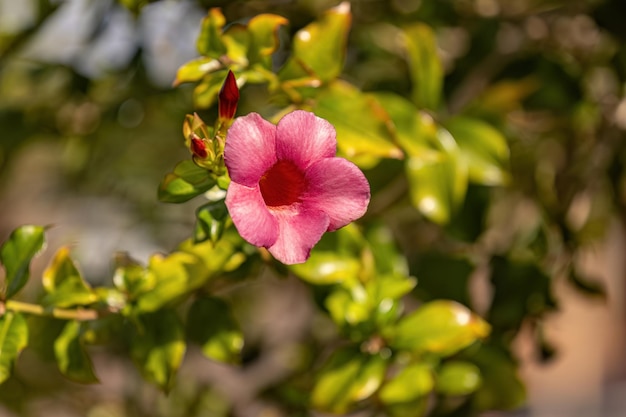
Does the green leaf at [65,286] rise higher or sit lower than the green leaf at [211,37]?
lower

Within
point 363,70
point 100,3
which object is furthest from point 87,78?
point 363,70

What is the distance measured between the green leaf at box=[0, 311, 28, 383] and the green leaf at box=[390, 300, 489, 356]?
29 cm

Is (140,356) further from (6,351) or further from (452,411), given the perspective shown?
(452,411)

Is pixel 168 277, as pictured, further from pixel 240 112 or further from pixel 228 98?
pixel 240 112

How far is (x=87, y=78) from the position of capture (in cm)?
98

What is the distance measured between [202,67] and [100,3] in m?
0.45

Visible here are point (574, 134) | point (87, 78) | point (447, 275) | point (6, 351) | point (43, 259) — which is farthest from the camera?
point (43, 259)

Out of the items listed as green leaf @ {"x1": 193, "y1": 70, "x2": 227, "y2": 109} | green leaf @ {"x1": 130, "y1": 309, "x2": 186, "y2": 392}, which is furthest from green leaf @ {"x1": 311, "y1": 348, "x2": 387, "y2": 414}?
green leaf @ {"x1": 193, "y1": 70, "x2": 227, "y2": 109}

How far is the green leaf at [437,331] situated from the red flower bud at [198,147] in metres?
Answer: 0.29

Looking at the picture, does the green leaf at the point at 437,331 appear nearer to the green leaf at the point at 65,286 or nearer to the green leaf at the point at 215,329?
the green leaf at the point at 215,329

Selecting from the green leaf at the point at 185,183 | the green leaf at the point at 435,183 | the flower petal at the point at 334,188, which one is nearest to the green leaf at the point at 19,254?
the green leaf at the point at 185,183

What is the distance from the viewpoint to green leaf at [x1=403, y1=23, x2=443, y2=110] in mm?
791

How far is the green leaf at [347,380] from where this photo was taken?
2.11 feet

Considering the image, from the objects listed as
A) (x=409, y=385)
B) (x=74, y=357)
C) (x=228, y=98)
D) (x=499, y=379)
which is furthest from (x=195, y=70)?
(x=499, y=379)
